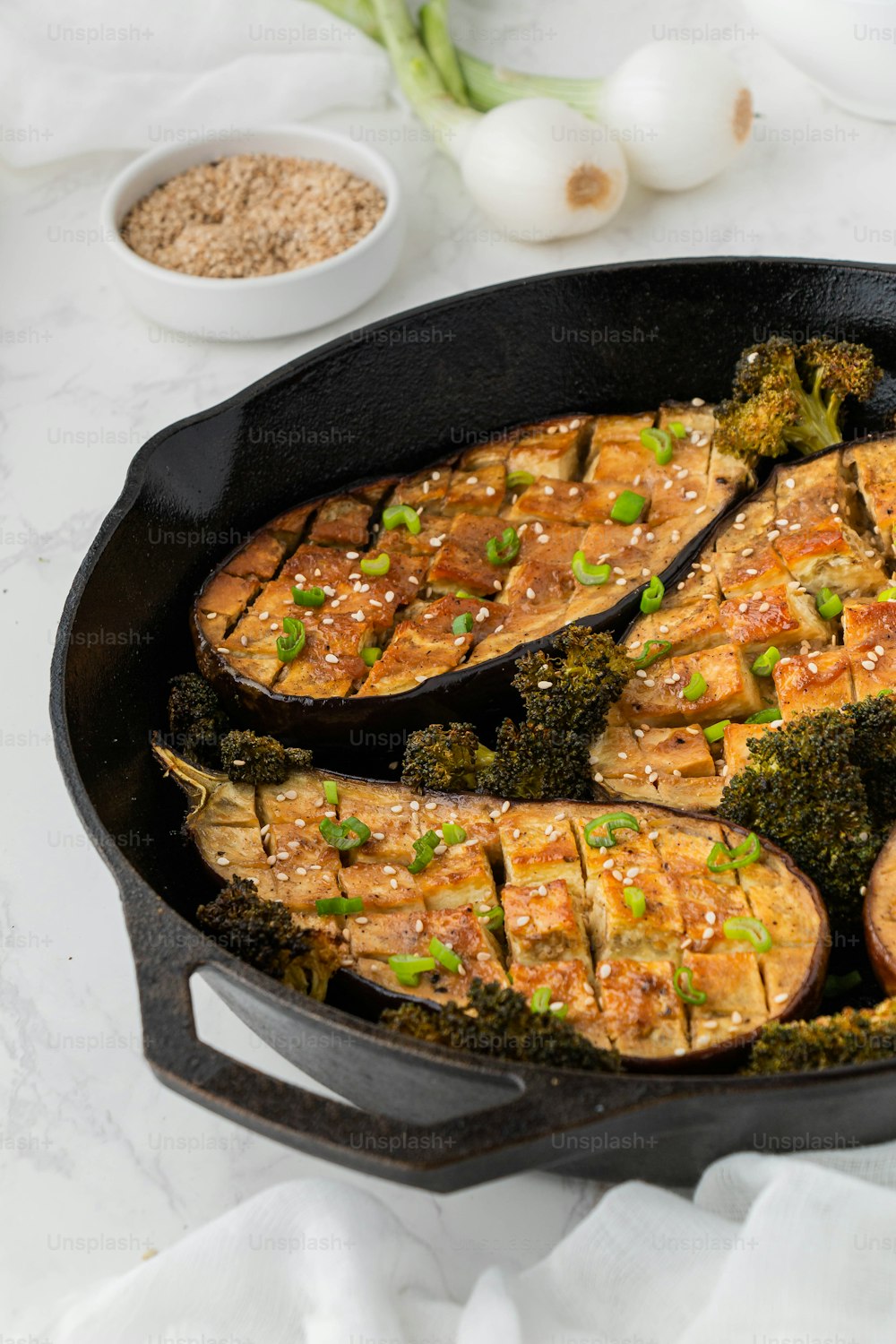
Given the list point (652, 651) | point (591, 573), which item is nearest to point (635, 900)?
point (652, 651)

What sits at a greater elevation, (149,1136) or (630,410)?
(630,410)

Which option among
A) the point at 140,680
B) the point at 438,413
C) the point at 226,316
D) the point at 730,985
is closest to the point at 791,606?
the point at 730,985

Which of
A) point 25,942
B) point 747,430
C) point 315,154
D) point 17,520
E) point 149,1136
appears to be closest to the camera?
point 149,1136

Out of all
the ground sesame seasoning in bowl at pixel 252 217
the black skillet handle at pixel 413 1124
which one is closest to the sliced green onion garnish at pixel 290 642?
the black skillet handle at pixel 413 1124

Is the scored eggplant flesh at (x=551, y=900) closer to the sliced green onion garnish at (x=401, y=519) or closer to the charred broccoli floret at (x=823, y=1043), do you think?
the charred broccoli floret at (x=823, y=1043)

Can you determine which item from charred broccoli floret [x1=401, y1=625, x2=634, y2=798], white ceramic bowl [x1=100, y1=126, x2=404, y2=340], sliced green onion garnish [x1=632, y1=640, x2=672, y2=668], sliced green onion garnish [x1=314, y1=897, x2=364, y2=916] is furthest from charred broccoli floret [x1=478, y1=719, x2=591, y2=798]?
white ceramic bowl [x1=100, y1=126, x2=404, y2=340]

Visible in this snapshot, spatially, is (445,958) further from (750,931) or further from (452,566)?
(452,566)

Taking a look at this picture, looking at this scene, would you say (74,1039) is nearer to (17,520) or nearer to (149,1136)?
(149,1136)
